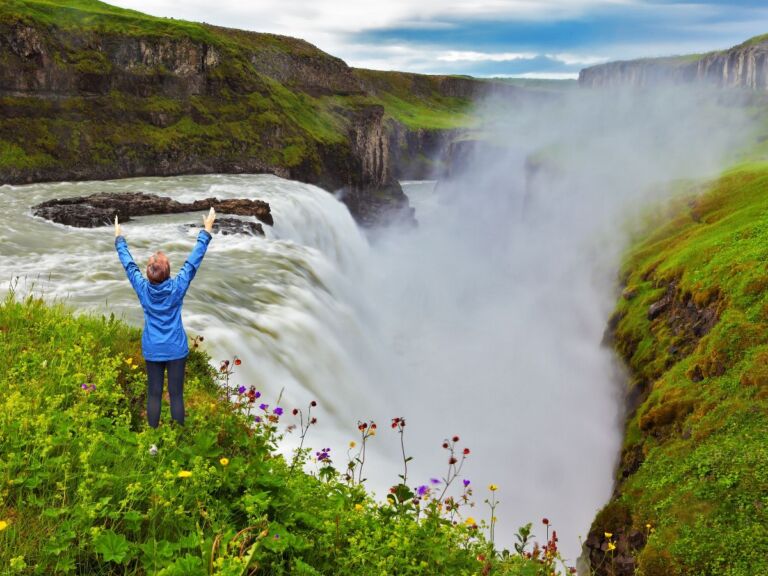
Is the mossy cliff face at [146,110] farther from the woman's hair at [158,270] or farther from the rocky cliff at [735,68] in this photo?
the rocky cliff at [735,68]

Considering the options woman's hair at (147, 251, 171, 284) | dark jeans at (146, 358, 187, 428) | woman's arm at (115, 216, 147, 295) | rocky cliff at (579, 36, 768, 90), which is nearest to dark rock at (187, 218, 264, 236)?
woman's arm at (115, 216, 147, 295)

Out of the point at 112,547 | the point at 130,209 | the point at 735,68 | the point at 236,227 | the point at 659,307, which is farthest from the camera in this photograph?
the point at 735,68

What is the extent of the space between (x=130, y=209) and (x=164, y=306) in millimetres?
32868

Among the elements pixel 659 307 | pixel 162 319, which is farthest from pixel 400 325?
pixel 162 319

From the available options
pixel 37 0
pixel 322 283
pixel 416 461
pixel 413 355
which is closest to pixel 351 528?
pixel 416 461

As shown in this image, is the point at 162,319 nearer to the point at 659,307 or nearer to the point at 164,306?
the point at 164,306

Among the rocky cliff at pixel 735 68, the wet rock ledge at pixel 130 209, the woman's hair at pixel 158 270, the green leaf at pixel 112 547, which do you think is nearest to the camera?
the green leaf at pixel 112 547

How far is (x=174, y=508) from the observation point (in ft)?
17.6

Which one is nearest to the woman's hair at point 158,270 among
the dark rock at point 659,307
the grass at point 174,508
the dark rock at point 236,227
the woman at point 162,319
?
the woman at point 162,319

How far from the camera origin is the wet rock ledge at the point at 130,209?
104ft

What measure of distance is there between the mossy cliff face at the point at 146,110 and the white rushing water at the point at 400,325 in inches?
206

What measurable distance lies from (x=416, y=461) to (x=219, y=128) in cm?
5777

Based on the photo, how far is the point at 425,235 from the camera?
9238 cm

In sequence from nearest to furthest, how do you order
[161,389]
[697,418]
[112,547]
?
[112,547] < [161,389] < [697,418]
